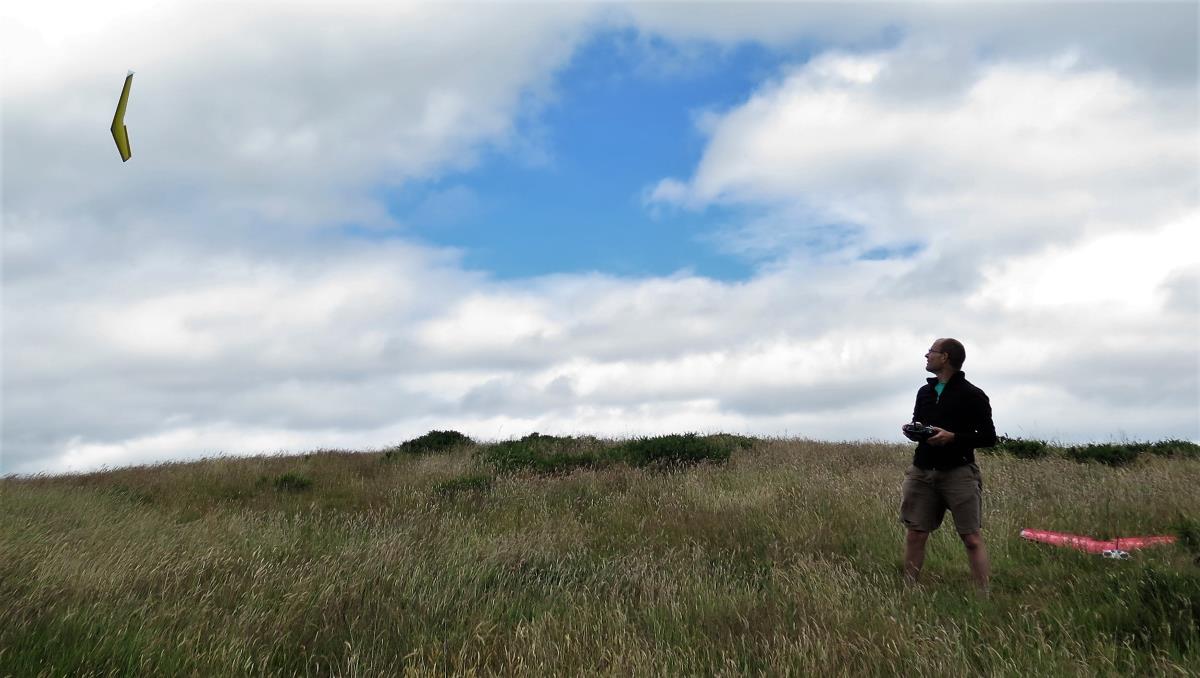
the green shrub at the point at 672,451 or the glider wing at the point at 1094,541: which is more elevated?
the green shrub at the point at 672,451

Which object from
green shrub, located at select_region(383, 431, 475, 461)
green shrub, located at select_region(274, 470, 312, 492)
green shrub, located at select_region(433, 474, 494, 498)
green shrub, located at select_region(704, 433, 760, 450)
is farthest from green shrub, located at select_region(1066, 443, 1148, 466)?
green shrub, located at select_region(274, 470, 312, 492)

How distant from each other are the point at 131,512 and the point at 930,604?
31.1ft

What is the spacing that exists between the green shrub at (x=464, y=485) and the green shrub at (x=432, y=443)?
13.9 feet

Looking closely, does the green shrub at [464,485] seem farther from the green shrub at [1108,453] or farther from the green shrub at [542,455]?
the green shrub at [1108,453]

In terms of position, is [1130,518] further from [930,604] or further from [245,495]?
[245,495]

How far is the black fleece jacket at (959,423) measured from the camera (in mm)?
5977

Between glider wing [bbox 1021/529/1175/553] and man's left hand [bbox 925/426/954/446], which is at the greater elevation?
man's left hand [bbox 925/426/954/446]

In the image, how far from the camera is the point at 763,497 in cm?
965

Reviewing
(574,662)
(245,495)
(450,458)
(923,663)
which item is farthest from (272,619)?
(450,458)

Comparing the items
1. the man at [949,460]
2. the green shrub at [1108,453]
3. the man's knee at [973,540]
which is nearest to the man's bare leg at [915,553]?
the man at [949,460]

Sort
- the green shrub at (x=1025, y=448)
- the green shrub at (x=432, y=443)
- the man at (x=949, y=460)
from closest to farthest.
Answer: the man at (x=949, y=460) < the green shrub at (x=1025, y=448) < the green shrub at (x=432, y=443)

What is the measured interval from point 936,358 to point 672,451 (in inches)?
336

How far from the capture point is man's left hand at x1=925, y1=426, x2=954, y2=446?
5852mm

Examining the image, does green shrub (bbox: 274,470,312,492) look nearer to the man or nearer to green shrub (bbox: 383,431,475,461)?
green shrub (bbox: 383,431,475,461)
